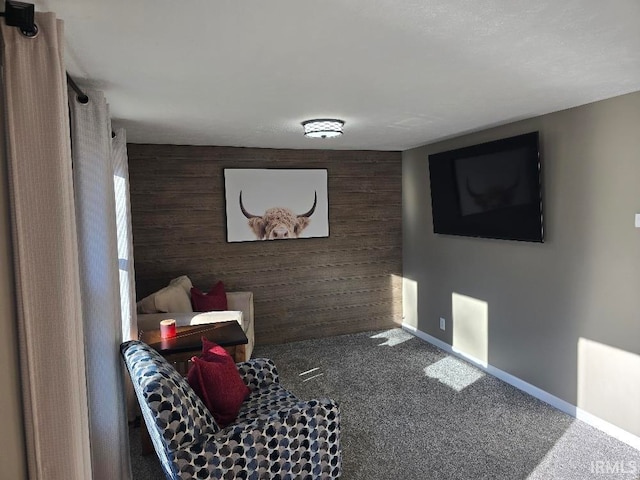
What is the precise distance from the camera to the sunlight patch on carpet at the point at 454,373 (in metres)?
3.91

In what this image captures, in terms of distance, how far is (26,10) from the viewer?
127 cm

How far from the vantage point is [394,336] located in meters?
5.31

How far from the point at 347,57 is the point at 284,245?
3.22 meters

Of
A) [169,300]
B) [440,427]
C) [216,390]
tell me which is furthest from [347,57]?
[169,300]

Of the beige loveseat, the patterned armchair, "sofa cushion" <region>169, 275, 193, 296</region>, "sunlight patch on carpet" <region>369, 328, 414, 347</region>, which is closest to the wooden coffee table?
the beige loveseat

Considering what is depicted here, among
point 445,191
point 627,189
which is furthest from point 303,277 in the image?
point 627,189

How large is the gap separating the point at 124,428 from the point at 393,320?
3.79 meters

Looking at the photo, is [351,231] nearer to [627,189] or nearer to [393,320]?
[393,320]

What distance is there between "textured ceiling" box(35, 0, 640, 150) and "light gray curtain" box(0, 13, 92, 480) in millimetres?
274

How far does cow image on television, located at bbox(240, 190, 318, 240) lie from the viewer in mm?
4840

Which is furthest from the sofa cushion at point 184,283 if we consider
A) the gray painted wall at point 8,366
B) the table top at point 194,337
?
the gray painted wall at point 8,366

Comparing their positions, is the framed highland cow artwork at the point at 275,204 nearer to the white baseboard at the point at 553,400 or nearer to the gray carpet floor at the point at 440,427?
the gray carpet floor at the point at 440,427

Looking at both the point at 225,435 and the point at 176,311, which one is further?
the point at 176,311

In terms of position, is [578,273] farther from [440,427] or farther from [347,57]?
[347,57]
